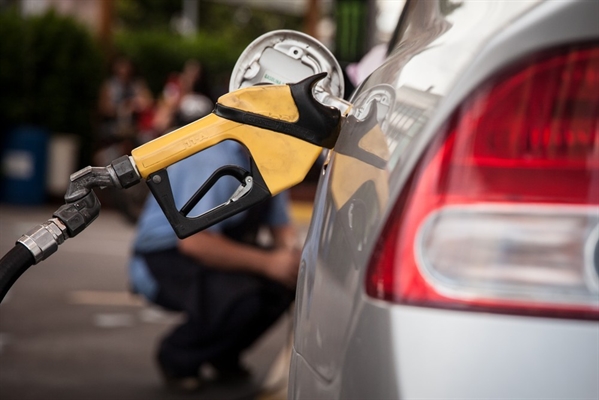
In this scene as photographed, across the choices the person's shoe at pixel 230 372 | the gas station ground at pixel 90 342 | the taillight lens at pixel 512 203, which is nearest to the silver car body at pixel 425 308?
the taillight lens at pixel 512 203

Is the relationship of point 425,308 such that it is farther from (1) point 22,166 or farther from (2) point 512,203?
(1) point 22,166

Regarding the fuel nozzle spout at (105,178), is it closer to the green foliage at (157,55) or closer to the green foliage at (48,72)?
the green foliage at (48,72)

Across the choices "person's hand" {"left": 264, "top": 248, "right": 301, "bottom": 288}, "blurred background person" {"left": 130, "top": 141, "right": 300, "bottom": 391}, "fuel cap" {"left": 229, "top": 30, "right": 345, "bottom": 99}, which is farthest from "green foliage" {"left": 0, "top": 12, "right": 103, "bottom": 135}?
"fuel cap" {"left": 229, "top": 30, "right": 345, "bottom": 99}

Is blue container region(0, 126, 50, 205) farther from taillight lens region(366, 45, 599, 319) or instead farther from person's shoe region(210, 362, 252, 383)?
taillight lens region(366, 45, 599, 319)

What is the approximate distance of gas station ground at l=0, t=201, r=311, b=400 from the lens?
16.8 feet

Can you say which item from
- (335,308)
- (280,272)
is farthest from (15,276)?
(280,272)

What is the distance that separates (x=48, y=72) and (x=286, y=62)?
1273 cm

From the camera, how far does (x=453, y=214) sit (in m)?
1.37

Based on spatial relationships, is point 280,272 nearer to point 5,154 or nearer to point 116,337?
point 116,337

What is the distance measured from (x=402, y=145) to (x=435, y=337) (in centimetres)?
26

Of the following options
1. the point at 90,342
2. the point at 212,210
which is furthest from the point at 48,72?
the point at 212,210

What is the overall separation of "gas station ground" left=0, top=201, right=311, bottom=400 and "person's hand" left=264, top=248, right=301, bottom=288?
619 mm

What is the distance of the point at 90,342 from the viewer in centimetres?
622

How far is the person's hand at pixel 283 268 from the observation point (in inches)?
191
